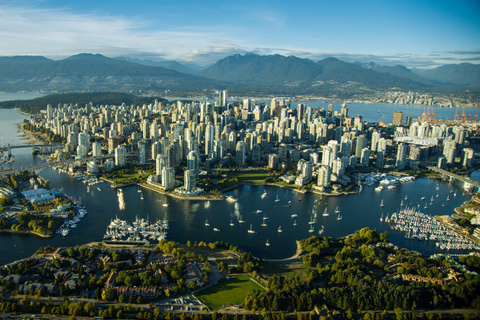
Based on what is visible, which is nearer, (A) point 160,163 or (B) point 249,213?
(B) point 249,213

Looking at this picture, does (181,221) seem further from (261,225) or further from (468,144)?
(468,144)

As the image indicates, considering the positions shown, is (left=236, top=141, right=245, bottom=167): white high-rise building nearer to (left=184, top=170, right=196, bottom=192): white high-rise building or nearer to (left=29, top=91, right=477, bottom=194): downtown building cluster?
(left=29, top=91, right=477, bottom=194): downtown building cluster

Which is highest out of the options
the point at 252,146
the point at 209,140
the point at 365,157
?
the point at 209,140

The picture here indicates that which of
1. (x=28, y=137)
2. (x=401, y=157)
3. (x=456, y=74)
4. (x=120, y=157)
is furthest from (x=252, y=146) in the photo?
(x=456, y=74)

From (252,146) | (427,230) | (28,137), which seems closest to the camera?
(427,230)

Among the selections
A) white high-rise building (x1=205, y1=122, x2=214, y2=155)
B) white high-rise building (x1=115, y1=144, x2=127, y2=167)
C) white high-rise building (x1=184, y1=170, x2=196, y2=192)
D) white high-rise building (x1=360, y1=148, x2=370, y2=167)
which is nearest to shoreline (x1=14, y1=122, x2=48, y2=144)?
white high-rise building (x1=115, y1=144, x2=127, y2=167)

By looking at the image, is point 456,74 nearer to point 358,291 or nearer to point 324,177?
point 324,177

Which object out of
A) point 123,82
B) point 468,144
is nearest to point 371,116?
point 468,144
